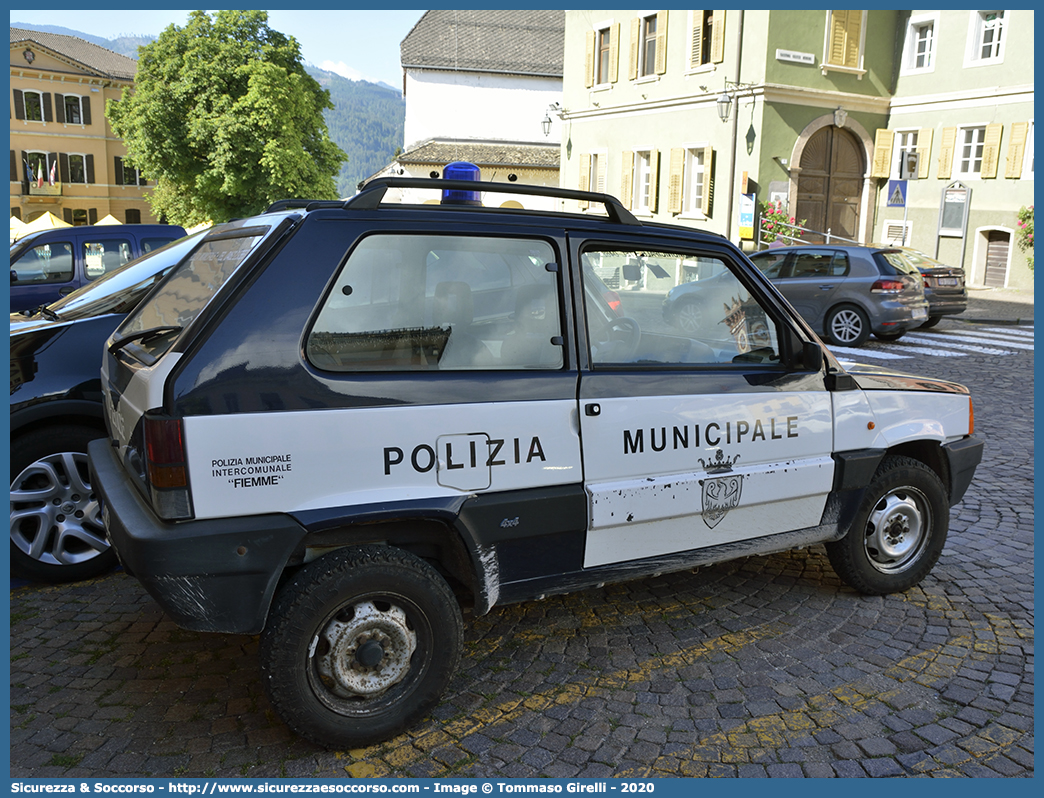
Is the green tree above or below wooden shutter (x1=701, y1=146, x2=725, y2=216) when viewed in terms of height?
above

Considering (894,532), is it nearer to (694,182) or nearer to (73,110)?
(694,182)

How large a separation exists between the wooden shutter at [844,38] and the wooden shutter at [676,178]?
5028mm

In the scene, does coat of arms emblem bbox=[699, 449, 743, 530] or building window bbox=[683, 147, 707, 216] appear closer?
coat of arms emblem bbox=[699, 449, 743, 530]

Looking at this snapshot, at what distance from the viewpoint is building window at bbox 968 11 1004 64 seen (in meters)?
25.3

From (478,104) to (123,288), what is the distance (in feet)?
164

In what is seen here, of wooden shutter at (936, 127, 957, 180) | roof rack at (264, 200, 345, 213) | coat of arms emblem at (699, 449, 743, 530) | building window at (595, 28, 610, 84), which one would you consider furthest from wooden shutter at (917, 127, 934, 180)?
roof rack at (264, 200, 345, 213)

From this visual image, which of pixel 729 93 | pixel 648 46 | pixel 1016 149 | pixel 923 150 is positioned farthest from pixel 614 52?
pixel 1016 149

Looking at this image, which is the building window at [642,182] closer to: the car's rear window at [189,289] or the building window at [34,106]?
the car's rear window at [189,289]

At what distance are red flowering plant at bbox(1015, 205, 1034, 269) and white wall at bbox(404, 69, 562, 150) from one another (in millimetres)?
31854

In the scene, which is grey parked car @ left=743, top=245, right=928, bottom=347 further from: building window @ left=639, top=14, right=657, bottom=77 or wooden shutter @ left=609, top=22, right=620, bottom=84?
wooden shutter @ left=609, top=22, right=620, bottom=84

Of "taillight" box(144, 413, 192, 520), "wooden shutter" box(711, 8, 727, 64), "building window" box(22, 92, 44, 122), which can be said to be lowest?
"taillight" box(144, 413, 192, 520)

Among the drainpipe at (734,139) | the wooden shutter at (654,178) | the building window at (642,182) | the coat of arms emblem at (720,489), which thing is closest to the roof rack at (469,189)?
the coat of arms emblem at (720,489)

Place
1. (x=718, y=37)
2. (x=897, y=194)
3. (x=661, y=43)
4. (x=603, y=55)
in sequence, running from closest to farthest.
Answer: (x=897, y=194)
(x=718, y=37)
(x=661, y=43)
(x=603, y=55)

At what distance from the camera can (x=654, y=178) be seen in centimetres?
2970
